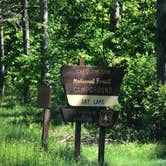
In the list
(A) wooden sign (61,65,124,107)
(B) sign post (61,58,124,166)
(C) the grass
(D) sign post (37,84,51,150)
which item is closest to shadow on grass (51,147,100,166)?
(C) the grass

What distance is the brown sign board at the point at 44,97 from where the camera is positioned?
11.3 m

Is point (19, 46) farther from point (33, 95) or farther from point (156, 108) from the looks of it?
point (156, 108)

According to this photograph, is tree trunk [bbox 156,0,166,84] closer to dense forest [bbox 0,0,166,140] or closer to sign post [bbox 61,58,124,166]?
dense forest [bbox 0,0,166,140]

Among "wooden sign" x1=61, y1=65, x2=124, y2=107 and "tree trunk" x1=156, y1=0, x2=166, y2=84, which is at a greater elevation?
"tree trunk" x1=156, y1=0, x2=166, y2=84

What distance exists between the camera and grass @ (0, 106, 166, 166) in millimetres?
9133

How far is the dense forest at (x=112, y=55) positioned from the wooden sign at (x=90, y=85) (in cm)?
463

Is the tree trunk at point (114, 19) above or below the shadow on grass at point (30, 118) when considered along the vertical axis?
above

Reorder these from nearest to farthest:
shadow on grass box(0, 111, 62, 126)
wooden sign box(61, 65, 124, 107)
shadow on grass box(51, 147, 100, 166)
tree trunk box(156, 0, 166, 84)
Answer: shadow on grass box(51, 147, 100, 166) → wooden sign box(61, 65, 124, 107) → tree trunk box(156, 0, 166, 84) → shadow on grass box(0, 111, 62, 126)

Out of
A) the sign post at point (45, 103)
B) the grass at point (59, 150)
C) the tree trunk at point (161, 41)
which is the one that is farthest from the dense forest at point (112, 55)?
the sign post at point (45, 103)

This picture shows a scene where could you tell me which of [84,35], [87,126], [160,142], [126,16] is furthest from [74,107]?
[126,16]

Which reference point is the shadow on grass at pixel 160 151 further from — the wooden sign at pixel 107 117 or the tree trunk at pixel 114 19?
the tree trunk at pixel 114 19

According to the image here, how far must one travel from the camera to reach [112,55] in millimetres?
18516

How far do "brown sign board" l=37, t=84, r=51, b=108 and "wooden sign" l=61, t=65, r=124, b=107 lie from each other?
901mm

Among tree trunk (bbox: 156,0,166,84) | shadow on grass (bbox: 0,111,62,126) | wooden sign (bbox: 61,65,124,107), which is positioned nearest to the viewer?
wooden sign (bbox: 61,65,124,107)
